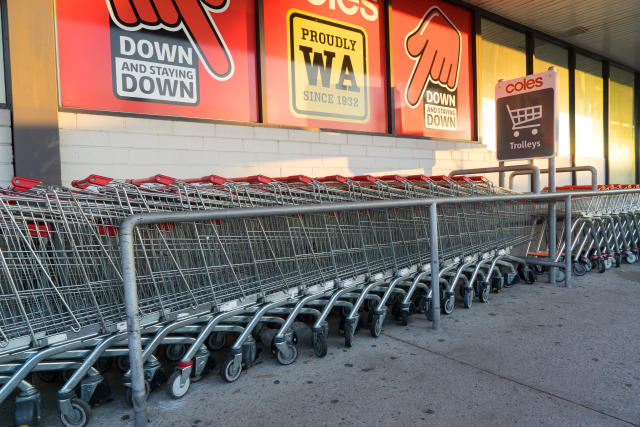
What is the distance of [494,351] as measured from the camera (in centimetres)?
271

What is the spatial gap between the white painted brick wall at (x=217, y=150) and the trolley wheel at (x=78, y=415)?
2474 mm

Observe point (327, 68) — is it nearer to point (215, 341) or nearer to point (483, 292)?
point (483, 292)

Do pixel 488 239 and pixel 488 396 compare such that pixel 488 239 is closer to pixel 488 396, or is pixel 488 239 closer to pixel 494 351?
pixel 494 351

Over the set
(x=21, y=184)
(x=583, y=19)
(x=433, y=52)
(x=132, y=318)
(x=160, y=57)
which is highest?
(x=583, y=19)

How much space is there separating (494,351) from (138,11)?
4402mm

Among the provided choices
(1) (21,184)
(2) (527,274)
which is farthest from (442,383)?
(2) (527,274)

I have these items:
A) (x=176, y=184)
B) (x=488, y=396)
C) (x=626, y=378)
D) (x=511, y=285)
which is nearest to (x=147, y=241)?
(x=176, y=184)

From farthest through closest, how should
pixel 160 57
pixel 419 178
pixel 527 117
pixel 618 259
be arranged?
pixel 527 117 → pixel 618 259 → pixel 160 57 → pixel 419 178

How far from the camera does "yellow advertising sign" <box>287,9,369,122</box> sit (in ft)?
18.3

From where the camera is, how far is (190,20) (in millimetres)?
4719

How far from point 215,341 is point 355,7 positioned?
504cm

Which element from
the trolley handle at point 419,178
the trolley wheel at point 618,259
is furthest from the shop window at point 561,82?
the trolley handle at point 419,178

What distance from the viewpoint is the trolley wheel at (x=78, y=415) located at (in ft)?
6.54

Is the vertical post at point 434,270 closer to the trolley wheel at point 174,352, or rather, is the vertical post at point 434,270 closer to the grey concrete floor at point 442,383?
the grey concrete floor at point 442,383
